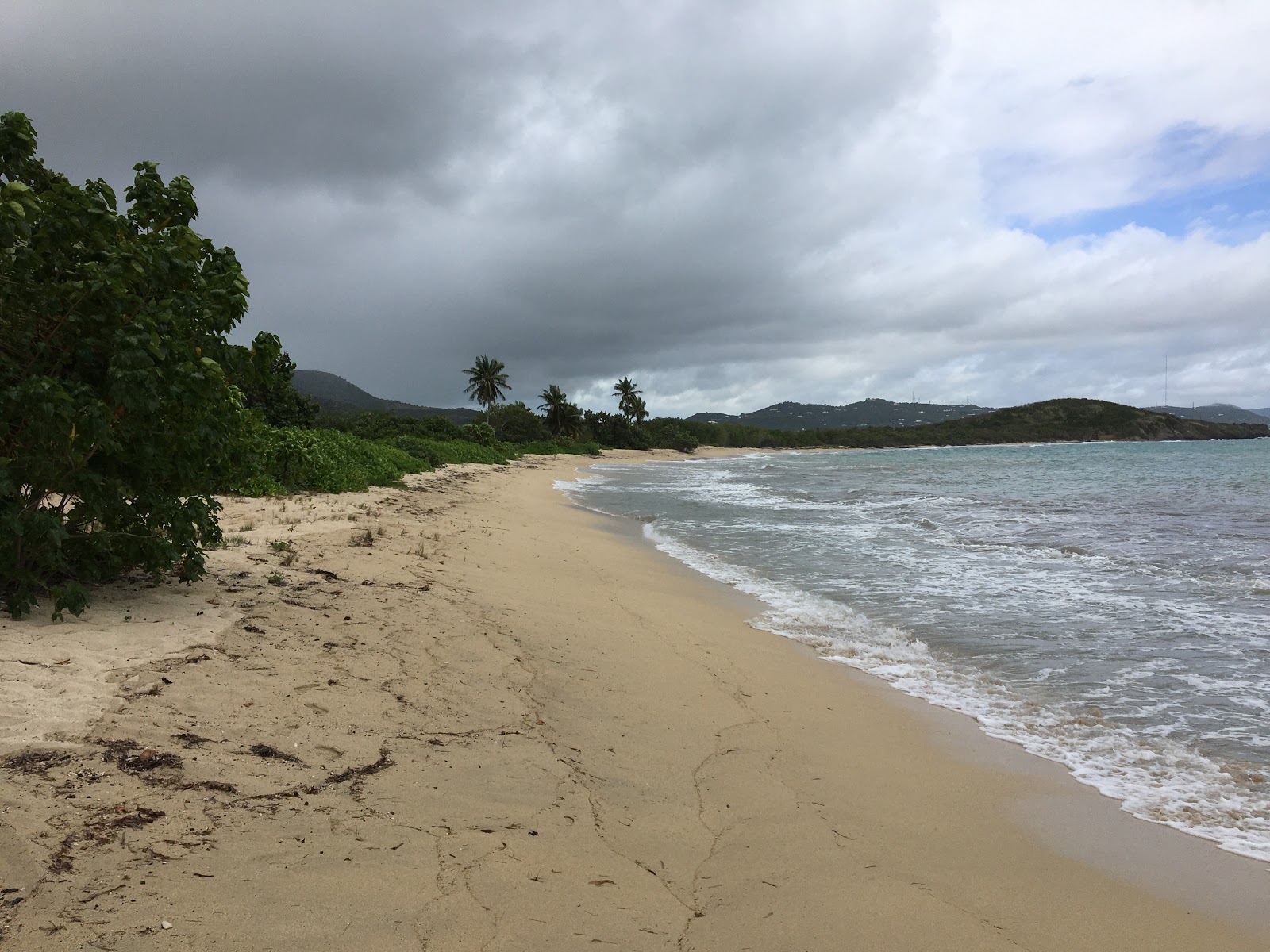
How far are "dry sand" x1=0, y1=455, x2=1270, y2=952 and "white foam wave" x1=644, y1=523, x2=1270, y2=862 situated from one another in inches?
9.3

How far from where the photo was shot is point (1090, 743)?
525cm

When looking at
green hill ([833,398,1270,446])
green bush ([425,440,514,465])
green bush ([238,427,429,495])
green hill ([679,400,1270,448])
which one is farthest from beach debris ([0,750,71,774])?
green hill ([833,398,1270,446])

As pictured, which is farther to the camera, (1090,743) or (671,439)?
(671,439)

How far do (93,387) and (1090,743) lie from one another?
7848 mm

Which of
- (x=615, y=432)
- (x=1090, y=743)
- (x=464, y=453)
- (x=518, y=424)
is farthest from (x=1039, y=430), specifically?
(x=1090, y=743)

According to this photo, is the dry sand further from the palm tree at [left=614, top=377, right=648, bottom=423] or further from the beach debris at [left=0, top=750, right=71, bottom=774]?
the palm tree at [left=614, top=377, right=648, bottom=423]

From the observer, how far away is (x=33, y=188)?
5363mm

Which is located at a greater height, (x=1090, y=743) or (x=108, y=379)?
(x=108, y=379)

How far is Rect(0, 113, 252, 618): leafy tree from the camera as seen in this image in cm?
482

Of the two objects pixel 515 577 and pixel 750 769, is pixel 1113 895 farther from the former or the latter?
pixel 515 577

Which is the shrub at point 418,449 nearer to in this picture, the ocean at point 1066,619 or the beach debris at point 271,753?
the ocean at point 1066,619

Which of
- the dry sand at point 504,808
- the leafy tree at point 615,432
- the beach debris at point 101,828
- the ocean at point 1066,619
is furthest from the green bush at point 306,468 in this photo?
the leafy tree at point 615,432

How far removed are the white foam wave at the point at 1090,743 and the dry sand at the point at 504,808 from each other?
237 millimetres

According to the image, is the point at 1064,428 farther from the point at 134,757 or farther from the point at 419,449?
the point at 134,757
